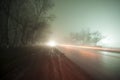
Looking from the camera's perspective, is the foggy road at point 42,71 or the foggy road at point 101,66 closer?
the foggy road at point 42,71

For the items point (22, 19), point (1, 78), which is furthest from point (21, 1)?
point (1, 78)

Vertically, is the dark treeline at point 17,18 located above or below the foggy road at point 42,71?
above

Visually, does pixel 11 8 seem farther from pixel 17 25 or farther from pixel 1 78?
pixel 1 78

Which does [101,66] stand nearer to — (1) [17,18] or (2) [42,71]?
(2) [42,71]

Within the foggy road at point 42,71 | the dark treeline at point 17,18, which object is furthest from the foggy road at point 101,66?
the dark treeline at point 17,18

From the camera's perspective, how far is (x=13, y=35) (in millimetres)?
48031

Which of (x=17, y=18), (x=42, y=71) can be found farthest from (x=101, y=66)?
(x=17, y=18)

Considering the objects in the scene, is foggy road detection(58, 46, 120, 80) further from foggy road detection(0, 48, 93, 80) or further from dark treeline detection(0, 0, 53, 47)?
dark treeline detection(0, 0, 53, 47)

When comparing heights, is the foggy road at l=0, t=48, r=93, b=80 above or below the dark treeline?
below

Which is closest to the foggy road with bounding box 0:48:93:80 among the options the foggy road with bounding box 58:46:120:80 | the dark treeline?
the foggy road with bounding box 58:46:120:80

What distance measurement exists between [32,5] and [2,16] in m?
12.8

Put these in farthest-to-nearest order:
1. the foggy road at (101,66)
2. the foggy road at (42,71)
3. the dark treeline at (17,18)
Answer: the dark treeline at (17,18), the foggy road at (101,66), the foggy road at (42,71)

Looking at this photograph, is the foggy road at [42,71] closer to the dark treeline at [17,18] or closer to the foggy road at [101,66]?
the foggy road at [101,66]

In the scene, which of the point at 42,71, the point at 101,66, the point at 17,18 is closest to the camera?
the point at 42,71
